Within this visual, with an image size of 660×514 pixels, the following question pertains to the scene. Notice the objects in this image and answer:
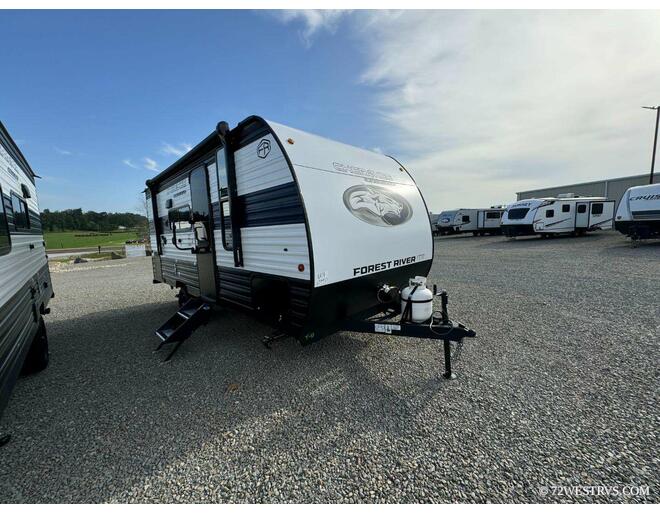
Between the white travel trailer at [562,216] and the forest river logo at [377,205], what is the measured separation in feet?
62.9

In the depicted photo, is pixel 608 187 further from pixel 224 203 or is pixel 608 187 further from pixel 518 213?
pixel 224 203

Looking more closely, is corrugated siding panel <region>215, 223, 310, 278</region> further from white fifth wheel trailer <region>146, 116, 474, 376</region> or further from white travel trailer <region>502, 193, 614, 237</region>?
white travel trailer <region>502, 193, 614, 237</region>

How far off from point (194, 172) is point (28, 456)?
388cm

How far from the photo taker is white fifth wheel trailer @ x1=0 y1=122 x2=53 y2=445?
9.12ft

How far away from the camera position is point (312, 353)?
4078 millimetres

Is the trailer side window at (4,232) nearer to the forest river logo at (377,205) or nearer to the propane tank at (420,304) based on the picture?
the forest river logo at (377,205)

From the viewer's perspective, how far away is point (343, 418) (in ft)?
9.07

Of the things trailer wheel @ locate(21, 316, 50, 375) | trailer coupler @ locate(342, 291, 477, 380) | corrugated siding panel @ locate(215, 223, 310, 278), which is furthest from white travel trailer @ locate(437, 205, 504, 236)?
trailer wheel @ locate(21, 316, 50, 375)

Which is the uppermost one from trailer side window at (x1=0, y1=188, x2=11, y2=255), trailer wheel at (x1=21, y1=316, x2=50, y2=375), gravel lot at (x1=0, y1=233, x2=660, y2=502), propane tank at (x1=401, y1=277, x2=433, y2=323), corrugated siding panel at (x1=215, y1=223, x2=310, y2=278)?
trailer side window at (x1=0, y1=188, x2=11, y2=255)

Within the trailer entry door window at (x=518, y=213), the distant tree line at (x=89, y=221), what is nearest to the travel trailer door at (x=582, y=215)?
the trailer entry door window at (x=518, y=213)

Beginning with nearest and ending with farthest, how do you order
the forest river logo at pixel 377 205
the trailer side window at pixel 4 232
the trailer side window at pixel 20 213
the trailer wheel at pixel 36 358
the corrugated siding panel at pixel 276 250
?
1. the trailer side window at pixel 4 232
2. the corrugated siding panel at pixel 276 250
3. the forest river logo at pixel 377 205
4. the trailer wheel at pixel 36 358
5. the trailer side window at pixel 20 213

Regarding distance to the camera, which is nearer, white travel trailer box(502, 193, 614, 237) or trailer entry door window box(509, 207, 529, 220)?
white travel trailer box(502, 193, 614, 237)

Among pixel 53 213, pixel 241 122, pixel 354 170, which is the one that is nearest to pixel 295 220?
pixel 354 170

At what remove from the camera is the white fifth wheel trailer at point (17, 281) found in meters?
2.78
